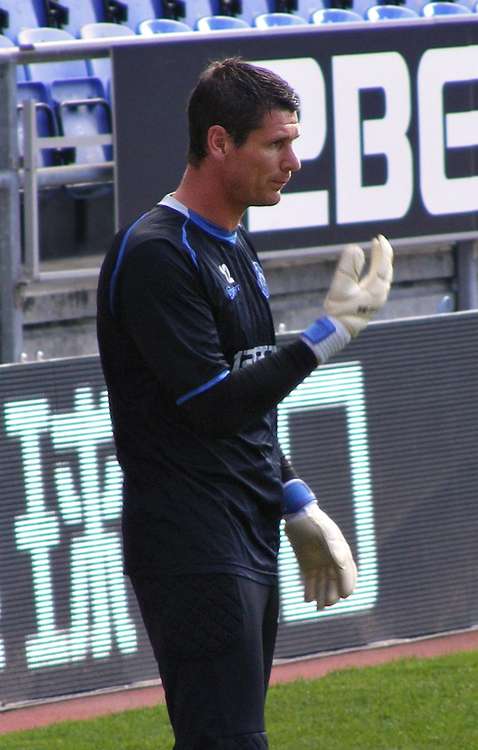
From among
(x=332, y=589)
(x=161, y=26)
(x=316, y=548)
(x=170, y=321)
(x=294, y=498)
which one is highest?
(x=161, y=26)

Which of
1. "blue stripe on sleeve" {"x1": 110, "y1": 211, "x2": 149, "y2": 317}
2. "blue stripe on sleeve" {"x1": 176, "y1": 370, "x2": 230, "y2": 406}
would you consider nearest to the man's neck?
"blue stripe on sleeve" {"x1": 110, "y1": 211, "x2": 149, "y2": 317}

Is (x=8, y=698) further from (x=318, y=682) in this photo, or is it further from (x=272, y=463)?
(x=272, y=463)

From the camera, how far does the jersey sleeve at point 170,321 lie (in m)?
2.57

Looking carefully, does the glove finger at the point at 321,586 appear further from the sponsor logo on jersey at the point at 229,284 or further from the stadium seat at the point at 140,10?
the stadium seat at the point at 140,10

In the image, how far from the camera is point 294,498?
309 centimetres

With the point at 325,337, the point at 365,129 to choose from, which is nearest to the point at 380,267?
the point at 325,337

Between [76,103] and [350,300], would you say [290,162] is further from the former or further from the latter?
[76,103]

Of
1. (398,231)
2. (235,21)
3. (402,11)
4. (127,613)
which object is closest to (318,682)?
(127,613)

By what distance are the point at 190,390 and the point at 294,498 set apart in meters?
0.59

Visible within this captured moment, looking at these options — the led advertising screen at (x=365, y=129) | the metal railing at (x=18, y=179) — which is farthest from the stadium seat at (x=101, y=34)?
the metal railing at (x=18, y=179)

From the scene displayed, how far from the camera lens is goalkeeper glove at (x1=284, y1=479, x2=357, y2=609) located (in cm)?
308

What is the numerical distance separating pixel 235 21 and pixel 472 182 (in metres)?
3.28

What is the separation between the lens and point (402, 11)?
10.3 meters

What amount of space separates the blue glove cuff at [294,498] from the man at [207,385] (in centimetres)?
32
